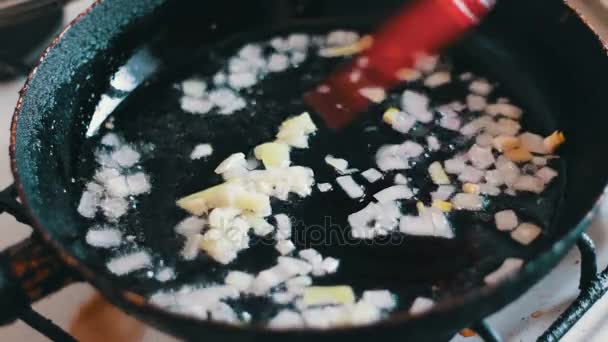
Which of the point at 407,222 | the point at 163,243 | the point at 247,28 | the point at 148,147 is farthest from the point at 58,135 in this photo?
the point at 407,222

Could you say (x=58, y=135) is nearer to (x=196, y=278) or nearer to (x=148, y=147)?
(x=148, y=147)

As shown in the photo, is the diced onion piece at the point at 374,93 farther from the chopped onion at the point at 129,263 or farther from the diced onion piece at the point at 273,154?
the chopped onion at the point at 129,263

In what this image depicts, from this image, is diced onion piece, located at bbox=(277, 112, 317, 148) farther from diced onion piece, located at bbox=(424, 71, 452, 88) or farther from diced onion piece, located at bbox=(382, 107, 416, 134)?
diced onion piece, located at bbox=(424, 71, 452, 88)

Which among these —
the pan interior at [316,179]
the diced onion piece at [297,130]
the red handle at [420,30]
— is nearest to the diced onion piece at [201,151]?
the pan interior at [316,179]

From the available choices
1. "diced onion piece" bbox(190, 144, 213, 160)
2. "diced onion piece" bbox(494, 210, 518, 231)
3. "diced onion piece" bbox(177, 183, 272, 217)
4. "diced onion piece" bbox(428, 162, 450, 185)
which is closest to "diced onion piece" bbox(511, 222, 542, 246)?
"diced onion piece" bbox(494, 210, 518, 231)

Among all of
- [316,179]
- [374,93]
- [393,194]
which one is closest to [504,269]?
[393,194]
